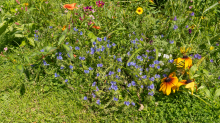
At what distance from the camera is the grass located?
1.95 meters

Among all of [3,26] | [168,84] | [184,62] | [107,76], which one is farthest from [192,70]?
[3,26]

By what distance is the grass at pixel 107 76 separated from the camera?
6.39ft

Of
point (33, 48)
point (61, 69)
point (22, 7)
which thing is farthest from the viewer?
point (22, 7)

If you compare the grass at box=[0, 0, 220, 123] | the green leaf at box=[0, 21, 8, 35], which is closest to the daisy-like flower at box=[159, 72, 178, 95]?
the grass at box=[0, 0, 220, 123]

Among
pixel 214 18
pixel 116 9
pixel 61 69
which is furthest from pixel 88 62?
pixel 214 18

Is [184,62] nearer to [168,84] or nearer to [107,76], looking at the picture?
[168,84]

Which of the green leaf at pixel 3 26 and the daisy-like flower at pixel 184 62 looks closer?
the daisy-like flower at pixel 184 62

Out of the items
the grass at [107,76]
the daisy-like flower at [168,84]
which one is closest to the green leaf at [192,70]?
the grass at [107,76]

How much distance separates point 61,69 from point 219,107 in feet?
6.45

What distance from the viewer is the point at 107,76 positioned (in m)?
2.18

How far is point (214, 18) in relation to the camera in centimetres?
290

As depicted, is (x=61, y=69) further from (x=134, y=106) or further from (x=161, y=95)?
(x=161, y=95)

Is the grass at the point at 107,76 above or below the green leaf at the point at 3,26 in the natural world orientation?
below

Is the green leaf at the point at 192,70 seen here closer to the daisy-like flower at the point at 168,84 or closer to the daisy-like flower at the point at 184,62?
the daisy-like flower at the point at 184,62
